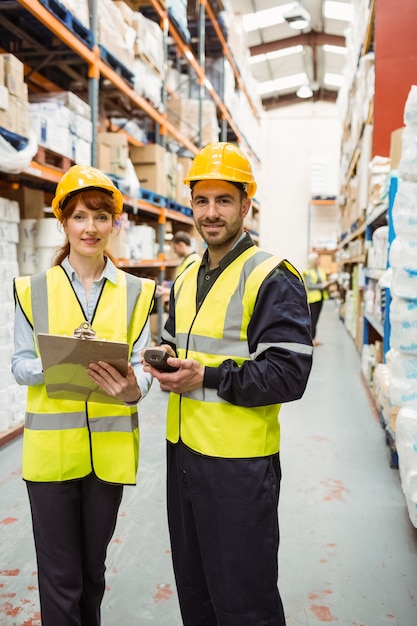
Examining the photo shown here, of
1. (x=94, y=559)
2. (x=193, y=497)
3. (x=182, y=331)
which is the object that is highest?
(x=182, y=331)

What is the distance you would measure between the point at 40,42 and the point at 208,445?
5136mm

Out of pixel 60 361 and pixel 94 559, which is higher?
pixel 60 361

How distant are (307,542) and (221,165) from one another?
81.0 inches

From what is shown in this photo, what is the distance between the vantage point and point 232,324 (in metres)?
1.58

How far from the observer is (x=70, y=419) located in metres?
1.70

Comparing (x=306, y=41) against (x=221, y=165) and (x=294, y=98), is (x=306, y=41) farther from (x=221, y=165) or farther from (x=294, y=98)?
(x=221, y=165)

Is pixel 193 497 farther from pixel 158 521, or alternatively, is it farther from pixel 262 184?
pixel 262 184

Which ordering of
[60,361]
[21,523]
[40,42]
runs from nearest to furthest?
[60,361]
[21,523]
[40,42]

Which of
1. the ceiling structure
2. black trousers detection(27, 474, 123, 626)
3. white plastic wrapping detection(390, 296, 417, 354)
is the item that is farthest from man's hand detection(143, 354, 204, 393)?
the ceiling structure

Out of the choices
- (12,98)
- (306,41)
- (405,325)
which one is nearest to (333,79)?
(306,41)

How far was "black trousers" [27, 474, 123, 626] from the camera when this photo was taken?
5.49ft

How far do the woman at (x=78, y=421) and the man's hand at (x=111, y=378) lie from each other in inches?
0.5

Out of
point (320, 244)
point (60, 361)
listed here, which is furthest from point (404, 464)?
point (320, 244)

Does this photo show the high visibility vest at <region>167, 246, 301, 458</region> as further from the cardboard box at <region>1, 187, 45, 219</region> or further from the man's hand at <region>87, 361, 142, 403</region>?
the cardboard box at <region>1, 187, 45, 219</region>
